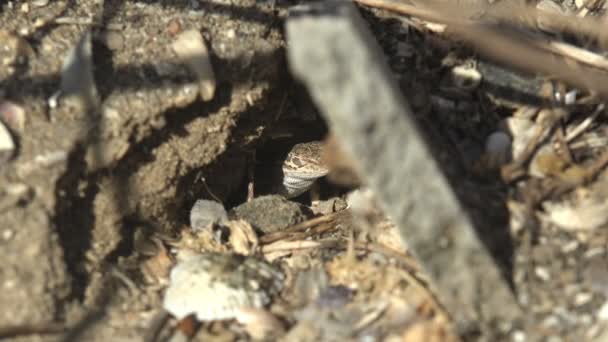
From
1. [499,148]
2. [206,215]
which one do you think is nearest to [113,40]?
[206,215]

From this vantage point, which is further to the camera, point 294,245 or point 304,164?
point 304,164

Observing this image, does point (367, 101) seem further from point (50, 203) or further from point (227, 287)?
point (50, 203)

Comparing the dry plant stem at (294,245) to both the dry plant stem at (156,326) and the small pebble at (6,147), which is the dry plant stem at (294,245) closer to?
the dry plant stem at (156,326)

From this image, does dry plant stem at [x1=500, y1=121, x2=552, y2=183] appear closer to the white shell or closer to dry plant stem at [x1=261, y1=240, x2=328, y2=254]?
dry plant stem at [x1=261, y1=240, x2=328, y2=254]

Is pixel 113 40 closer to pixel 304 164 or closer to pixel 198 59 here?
pixel 198 59

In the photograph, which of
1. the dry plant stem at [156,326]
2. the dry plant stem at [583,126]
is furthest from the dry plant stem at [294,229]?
the dry plant stem at [583,126]

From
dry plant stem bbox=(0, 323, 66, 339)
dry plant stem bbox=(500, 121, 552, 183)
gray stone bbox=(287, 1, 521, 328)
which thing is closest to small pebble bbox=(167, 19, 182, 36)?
gray stone bbox=(287, 1, 521, 328)
